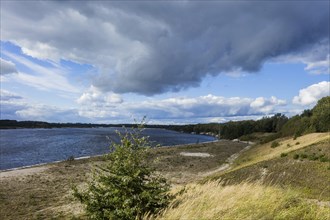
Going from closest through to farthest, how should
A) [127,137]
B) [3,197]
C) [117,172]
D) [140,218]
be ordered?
1. [140,218]
2. [117,172]
3. [127,137]
4. [3,197]

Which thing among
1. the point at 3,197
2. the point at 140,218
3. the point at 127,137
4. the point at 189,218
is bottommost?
the point at 3,197

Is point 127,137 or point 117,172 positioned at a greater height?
point 127,137

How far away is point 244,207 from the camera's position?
758 centimetres

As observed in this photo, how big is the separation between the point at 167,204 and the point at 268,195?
264 cm

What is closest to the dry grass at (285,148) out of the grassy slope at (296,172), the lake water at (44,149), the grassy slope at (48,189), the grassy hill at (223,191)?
the grassy hill at (223,191)

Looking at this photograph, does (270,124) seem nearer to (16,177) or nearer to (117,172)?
(16,177)

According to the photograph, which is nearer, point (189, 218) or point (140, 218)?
point (189, 218)

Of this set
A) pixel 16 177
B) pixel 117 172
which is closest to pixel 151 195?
pixel 117 172

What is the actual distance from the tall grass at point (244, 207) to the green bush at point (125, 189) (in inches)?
32.8

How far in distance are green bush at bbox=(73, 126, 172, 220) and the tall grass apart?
32.8 inches

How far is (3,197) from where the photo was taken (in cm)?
2512

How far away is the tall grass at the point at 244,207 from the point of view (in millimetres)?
7062

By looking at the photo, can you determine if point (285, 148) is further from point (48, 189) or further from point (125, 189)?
point (125, 189)

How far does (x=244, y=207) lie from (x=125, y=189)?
355 centimetres
